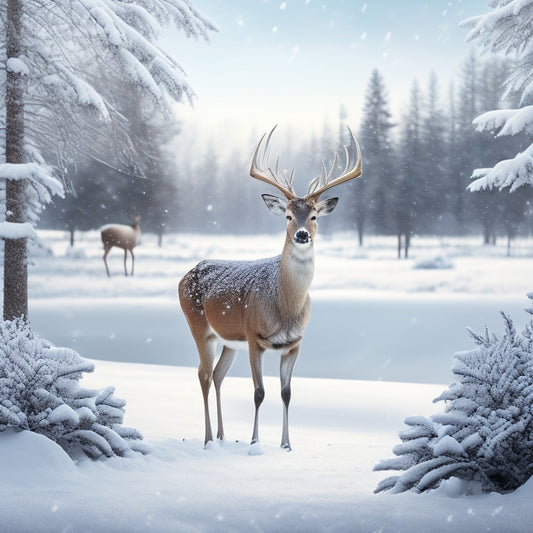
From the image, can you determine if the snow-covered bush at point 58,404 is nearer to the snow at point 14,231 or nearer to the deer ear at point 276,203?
the deer ear at point 276,203

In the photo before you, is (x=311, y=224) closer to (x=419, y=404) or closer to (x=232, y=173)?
(x=419, y=404)

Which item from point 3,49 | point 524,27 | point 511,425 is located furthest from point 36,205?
point 511,425

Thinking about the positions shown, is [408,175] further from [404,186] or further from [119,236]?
[119,236]

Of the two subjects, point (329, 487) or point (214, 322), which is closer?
point (329, 487)

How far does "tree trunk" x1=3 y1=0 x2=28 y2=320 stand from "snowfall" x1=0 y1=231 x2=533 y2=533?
0.90 meters

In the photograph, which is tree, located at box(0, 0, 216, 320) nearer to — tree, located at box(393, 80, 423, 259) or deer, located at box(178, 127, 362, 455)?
deer, located at box(178, 127, 362, 455)

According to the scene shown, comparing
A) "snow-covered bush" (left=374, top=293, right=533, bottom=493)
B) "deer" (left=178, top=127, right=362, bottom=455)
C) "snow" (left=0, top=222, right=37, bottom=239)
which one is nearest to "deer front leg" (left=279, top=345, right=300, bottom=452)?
"deer" (left=178, top=127, right=362, bottom=455)

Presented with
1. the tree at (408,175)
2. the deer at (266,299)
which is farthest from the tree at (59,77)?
the tree at (408,175)

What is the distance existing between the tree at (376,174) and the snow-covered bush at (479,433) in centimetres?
2496

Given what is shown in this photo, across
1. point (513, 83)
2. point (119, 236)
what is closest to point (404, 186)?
point (119, 236)

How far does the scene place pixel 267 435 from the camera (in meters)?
6.85

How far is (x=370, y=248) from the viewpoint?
28250 mm

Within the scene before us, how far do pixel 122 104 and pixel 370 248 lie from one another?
18.4 m

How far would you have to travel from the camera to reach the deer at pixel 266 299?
5680mm
